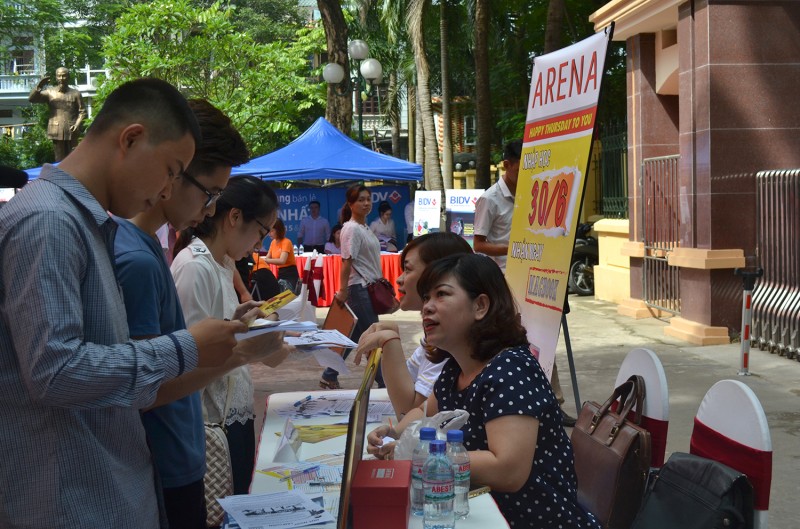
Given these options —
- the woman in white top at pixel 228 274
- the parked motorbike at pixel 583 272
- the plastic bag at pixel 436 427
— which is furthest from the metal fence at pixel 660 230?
the plastic bag at pixel 436 427

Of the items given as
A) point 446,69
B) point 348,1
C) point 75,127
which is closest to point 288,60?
point 446,69

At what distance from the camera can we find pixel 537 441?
115 inches

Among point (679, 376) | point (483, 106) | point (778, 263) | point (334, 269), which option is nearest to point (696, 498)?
point (679, 376)

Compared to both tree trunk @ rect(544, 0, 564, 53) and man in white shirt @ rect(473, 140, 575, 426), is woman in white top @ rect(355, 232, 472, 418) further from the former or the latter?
tree trunk @ rect(544, 0, 564, 53)

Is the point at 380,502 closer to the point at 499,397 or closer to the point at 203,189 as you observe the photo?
the point at 499,397

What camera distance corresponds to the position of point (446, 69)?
28188mm

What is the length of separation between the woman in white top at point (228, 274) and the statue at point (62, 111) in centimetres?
1226

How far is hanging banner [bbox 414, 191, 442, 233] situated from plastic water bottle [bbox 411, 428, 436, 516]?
15749 mm

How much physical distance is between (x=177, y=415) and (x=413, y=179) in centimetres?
1647

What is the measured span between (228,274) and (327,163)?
14638mm

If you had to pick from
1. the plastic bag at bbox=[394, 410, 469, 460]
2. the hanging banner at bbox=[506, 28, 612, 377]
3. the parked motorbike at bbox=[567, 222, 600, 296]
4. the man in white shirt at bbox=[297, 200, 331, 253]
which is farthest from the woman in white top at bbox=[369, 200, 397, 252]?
the plastic bag at bbox=[394, 410, 469, 460]

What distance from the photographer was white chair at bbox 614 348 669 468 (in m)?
3.61

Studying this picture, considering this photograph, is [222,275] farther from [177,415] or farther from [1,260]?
[1,260]

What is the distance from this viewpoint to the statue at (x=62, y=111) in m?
15.3
